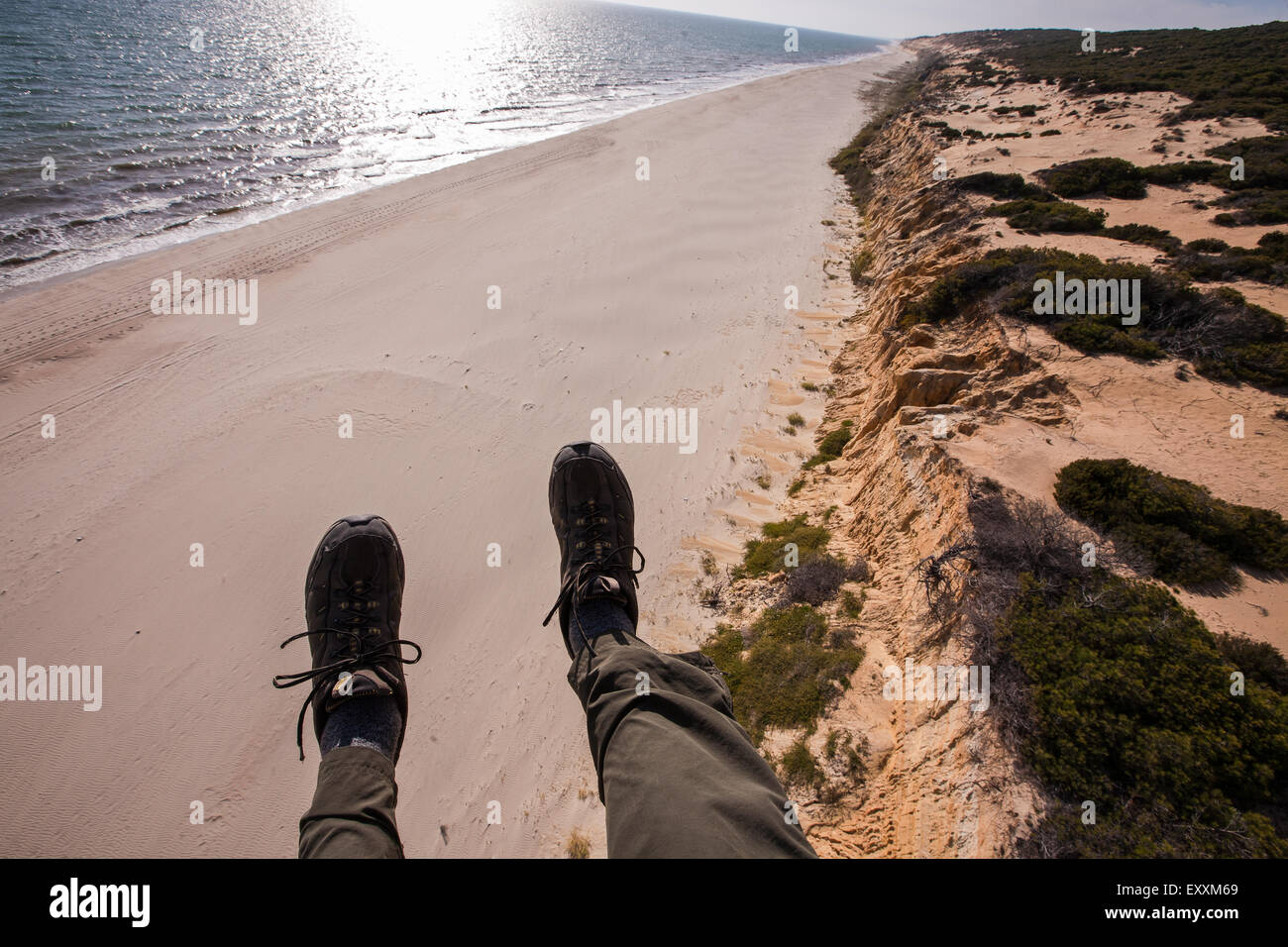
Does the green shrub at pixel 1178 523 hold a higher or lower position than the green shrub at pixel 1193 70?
lower

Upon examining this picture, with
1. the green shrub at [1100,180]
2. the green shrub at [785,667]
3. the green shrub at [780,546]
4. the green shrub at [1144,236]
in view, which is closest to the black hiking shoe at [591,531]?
the green shrub at [785,667]

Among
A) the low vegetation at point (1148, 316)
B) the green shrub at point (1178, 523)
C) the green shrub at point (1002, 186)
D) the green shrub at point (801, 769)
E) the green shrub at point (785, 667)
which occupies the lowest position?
the green shrub at point (801, 769)

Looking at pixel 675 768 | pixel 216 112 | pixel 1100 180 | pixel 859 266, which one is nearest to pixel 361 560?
pixel 675 768

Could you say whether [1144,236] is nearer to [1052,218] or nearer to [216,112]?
[1052,218]

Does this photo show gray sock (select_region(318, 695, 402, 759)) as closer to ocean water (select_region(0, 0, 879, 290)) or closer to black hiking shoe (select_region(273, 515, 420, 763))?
black hiking shoe (select_region(273, 515, 420, 763))

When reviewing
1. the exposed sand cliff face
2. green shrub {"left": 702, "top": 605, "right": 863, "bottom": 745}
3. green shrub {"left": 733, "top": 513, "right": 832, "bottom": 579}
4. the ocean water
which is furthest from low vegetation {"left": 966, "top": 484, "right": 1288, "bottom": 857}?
the ocean water

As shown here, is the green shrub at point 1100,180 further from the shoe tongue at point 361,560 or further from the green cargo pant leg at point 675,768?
the shoe tongue at point 361,560
